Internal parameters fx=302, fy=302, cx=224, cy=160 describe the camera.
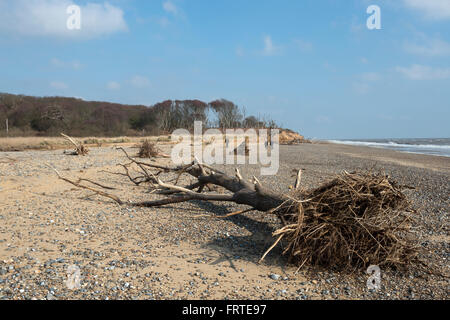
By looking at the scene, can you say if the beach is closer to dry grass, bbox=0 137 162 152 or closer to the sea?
dry grass, bbox=0 137 162 152

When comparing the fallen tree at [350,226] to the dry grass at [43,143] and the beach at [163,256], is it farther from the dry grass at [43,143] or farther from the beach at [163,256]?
the dry grass at [43,143]

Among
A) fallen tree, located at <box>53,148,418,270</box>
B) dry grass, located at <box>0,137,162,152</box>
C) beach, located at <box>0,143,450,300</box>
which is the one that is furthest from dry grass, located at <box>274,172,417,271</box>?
dry grass, located at <box>0,137,162,152</box>

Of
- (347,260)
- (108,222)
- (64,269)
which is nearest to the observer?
(64,269)

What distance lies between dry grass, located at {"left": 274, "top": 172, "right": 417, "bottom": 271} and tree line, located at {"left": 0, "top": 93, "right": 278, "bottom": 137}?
2934 centimetres

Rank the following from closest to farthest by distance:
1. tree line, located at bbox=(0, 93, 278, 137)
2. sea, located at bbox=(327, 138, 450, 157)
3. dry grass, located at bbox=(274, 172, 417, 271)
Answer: dry grass, located at bbox=(274, 172, 417, 271), sea, located at bbox=(327, 138, 450, 157), tree line, located at bbox=(0, 93, 278, 137)

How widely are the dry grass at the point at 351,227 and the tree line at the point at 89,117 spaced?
29.3 m

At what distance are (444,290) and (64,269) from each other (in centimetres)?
340

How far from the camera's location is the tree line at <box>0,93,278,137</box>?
30312 millimetres

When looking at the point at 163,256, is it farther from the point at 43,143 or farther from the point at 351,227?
the point at 43,143

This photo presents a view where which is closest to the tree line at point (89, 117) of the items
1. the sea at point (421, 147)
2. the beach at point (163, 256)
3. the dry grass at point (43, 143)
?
the dry grass at point (43, 143)

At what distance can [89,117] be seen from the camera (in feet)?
114

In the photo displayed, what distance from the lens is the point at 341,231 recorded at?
123 inches
